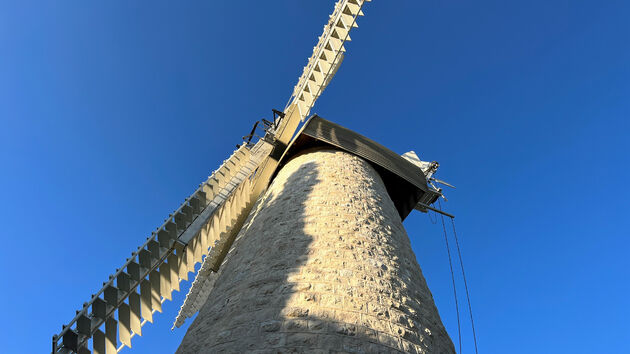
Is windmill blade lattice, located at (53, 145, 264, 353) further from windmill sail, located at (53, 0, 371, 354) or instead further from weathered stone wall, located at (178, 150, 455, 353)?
weathered stone wall, located at (178, 150, 455, 353)

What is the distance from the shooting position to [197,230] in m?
8.65

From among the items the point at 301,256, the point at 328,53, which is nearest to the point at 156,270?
the point at 301,256

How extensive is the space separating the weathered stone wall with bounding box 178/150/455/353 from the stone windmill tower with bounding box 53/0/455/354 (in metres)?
0.02

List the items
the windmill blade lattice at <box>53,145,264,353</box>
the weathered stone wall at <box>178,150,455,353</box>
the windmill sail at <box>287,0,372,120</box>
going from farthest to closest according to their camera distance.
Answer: the windmill sail at <box>287,0,372,120</box> → the windmill blade lattice at <box>53,145,264,353</box> → the weathered stone wall at <box>178,150,455,353</box>

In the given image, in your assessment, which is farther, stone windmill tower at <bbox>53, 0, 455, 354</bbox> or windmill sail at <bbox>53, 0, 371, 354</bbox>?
windmill sail at <bbox>53, 0, 371, 354</bbox>

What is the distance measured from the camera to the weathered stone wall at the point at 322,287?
3.76m

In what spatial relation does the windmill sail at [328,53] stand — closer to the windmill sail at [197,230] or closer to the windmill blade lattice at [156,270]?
the windmill sail at [197,230]

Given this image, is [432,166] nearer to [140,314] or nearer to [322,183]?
[322,183]

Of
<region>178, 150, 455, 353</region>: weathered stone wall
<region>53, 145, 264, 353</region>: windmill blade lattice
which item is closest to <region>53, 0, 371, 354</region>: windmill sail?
<region>53, 145, 264, 353</region>: windmill blade lattice

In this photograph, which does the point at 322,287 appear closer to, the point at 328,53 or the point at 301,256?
the point at 301,256

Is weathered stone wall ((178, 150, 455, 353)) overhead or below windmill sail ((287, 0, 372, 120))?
below

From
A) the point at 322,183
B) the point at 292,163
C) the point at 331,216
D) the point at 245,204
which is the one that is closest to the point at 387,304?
the point at 331,216

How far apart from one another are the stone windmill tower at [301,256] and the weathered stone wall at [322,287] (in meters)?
0.02

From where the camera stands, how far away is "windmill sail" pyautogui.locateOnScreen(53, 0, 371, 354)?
659 centimetres
